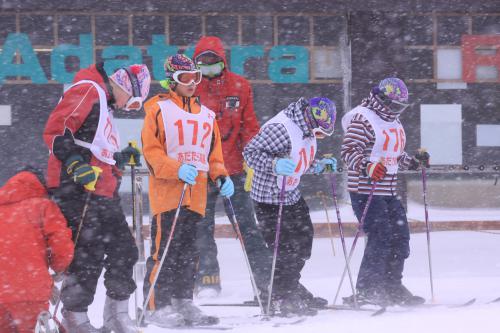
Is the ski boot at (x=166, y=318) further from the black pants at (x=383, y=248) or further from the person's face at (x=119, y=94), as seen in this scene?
the black pants at (x=383, y=248)

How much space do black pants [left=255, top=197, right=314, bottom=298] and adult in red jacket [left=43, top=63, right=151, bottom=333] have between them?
4.18 feet

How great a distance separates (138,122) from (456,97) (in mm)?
5048

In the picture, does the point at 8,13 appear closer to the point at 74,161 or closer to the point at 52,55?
the point at 52,55

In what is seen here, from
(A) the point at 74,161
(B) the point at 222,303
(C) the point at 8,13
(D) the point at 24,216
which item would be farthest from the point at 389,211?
(C) the point at 8,13

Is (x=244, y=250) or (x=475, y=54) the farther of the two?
(x=475, y=54)

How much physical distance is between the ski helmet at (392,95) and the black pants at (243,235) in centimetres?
122

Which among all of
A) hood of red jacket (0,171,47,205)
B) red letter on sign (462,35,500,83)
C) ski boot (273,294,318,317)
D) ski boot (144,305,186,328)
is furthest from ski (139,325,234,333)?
red letter on sign (462,35,500,83)

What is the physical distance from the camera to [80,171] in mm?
4598

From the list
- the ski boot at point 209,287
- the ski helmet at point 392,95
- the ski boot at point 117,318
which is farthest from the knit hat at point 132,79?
the ski boot at point 209,287

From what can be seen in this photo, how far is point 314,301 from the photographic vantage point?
20.0 ft

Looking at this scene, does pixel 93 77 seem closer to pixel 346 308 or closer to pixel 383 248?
pixel 346 308

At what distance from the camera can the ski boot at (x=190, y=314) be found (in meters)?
5.39

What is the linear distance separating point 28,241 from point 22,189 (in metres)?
0.28

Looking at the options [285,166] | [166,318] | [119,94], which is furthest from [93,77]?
[166,318]
